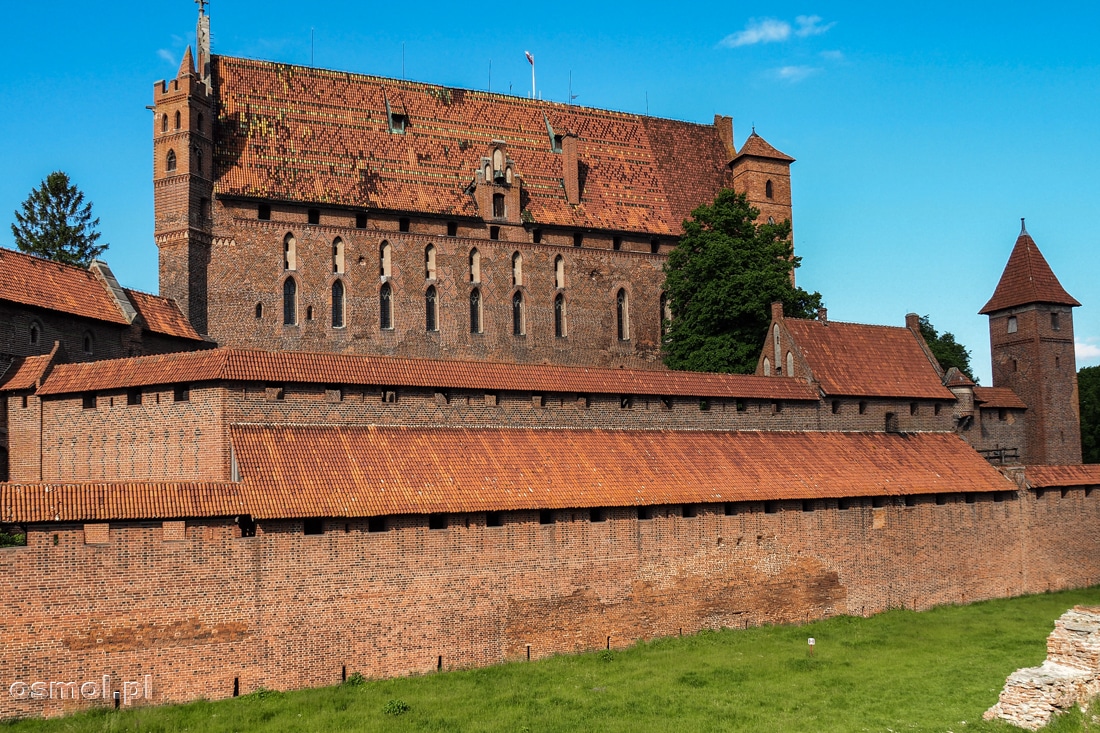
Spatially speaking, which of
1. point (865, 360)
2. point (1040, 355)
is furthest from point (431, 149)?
point (1040, 355)

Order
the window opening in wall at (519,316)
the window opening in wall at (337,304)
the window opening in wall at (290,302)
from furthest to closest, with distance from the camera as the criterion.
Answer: the window opening in wall at (519,316)
the window opening in wall at (337,304)
the window opening in wall at (290,302)

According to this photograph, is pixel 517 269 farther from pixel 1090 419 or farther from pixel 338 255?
pixel 1090 419

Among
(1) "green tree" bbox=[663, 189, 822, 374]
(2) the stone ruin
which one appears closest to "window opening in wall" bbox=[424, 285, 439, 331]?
(1) "green tree" bbox=[663, 189, 822, 374]

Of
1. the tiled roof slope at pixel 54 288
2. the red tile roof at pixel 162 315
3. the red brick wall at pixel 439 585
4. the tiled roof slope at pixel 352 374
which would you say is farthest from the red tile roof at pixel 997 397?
the tiled roof slope at pixel 54 288

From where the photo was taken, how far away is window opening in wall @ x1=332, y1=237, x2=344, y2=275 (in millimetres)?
39250

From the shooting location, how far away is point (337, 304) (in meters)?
39.3

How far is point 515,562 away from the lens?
909 inches

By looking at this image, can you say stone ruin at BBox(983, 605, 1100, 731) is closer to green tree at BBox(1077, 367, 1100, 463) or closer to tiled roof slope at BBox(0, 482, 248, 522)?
tiled roof slope at BBox(0, 482, 248, 522)

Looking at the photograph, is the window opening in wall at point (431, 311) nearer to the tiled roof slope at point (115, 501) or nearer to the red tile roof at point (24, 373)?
the red tile roof at point (24, 373)

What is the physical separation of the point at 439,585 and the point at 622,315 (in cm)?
2344

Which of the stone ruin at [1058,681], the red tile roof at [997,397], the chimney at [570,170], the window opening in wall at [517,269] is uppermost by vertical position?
the chimney at [570,170]

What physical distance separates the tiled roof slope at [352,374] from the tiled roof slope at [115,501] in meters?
3.24

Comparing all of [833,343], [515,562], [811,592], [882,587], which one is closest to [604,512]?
[515,562]

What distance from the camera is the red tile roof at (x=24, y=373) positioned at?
25.2 m
